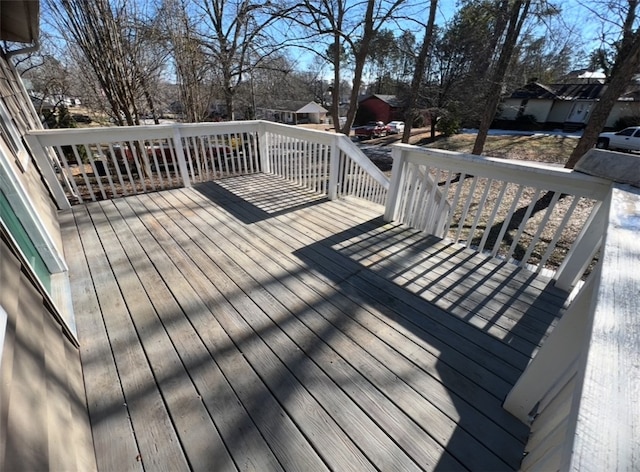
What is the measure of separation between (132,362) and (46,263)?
117 cm

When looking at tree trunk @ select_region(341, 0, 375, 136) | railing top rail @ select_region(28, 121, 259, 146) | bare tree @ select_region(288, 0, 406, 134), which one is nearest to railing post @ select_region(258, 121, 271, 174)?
railing top rail @ select_region(28, 121, 259, 146)

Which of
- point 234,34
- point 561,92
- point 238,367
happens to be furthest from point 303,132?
point 561,92

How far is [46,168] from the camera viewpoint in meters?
2.90

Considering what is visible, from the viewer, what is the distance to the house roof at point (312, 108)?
34.6 meters

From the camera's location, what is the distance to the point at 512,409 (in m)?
1.30

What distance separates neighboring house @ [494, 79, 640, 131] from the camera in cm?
1991

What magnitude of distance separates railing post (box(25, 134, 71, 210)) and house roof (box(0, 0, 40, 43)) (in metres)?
1.11

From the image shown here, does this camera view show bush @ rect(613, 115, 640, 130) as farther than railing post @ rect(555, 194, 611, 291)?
Yes

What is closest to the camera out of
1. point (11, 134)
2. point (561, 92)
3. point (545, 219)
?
point (545, 219)

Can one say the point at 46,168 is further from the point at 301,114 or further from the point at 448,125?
the point at 301,114

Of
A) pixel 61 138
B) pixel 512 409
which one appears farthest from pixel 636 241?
pixel 61 138

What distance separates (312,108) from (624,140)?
29775 millimetres

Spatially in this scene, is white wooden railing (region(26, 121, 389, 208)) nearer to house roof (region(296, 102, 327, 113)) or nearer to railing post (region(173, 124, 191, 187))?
railing post (region(173, 124, 191, 187))

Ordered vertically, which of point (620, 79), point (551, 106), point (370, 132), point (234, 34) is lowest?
point (370, 132)
